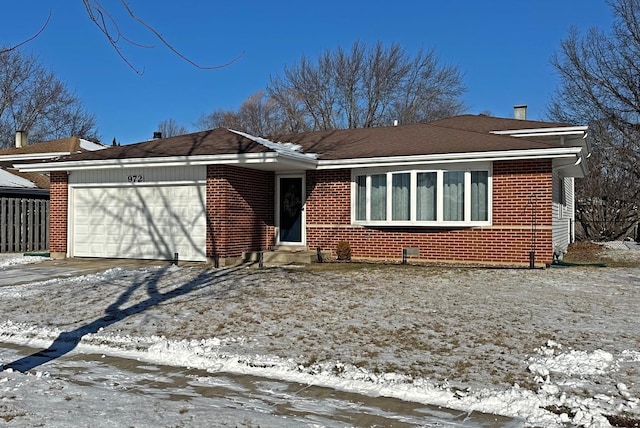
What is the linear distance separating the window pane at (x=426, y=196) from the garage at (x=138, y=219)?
532cm

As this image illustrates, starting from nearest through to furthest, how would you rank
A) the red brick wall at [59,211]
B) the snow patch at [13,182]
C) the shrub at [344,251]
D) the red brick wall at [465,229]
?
the red brick wall at [465,229] < the shrub at [344,251] < the red brick wall at [59,211] < the snow patch at [13,182]

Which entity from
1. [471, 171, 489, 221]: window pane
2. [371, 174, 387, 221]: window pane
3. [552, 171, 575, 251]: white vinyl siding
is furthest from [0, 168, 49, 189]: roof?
[552, 171, 575, 251]: white vinyl siding

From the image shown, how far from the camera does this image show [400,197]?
14305mm

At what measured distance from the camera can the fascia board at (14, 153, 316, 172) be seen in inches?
529

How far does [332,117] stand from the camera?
128 feet

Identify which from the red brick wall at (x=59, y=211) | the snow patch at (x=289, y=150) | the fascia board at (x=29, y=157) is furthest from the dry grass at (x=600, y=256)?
the fascia board at (x=29, y=157)

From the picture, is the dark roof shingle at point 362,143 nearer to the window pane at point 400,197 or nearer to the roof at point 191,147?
the roof at point 191,147

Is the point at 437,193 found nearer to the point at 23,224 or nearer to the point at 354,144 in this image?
the point at 354,144

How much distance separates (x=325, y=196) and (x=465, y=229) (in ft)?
12.5

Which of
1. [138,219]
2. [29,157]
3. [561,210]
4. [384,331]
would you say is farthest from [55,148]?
[384,331]

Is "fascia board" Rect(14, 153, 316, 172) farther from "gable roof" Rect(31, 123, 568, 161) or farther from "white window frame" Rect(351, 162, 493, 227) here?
"white window frame" Rect(351, 162, 493, 227)

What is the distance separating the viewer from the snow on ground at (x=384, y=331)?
5305 mm

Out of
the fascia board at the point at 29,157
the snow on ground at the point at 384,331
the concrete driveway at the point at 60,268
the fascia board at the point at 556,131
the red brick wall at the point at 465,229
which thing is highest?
the fascia board at the point at 29,157

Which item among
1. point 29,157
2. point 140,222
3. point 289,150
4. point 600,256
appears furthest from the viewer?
point 29,157
